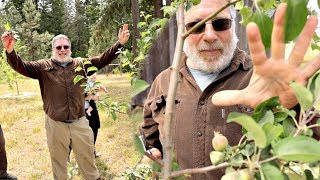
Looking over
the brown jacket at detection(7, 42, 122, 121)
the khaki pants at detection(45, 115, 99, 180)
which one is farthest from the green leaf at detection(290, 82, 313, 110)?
the khaki pants at detection(45, 115, 99, 180)

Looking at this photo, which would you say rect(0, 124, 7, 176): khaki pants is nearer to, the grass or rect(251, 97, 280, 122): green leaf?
the grass

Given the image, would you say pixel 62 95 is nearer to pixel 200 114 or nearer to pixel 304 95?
pixel 200 114

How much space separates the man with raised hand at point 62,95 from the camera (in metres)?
3.44

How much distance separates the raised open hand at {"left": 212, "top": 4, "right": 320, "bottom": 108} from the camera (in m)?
0.70

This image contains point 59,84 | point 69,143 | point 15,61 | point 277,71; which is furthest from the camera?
point 69,143

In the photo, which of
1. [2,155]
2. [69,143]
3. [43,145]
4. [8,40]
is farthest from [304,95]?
[43,145]

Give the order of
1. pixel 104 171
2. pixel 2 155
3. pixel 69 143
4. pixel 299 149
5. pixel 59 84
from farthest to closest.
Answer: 1. pixel 104 171
2. pixel 2 155
3. pixel 69 143
4. pixel 59 84
5. pixel 299 149

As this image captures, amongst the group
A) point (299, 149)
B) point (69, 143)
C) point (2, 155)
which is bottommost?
point (2, 155)

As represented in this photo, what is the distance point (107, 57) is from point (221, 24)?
2.27 m

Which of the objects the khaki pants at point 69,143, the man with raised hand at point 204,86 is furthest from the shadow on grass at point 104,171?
the man with raised hand at point 204,86

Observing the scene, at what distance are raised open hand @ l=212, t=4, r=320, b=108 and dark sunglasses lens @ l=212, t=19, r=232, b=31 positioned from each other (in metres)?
0.55

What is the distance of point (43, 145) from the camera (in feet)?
18.8

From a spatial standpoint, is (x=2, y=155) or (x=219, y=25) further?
(x=2, y=155)

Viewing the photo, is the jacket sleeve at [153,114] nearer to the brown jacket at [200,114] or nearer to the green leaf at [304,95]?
the brown jacket at [200,114]
